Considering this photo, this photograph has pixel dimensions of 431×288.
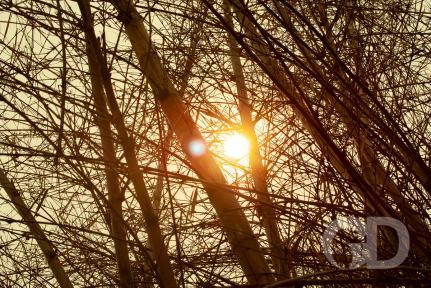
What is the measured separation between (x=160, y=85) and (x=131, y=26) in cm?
34

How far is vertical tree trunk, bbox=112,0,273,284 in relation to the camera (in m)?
1.68

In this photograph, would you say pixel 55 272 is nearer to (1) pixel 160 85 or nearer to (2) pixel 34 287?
(2) pixel 34 287

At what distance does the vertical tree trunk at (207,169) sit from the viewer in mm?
1678

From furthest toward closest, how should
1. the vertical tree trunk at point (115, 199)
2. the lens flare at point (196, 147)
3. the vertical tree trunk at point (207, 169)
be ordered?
the lens flare at point (196, 147)
the vertical tree trunk at point (207, 169)
the vertical tree trunk at point (115, 199)

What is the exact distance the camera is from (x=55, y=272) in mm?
2584

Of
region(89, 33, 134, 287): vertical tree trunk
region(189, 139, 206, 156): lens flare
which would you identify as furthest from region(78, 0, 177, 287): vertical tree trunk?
region(189, 139, 206, 156): lens flare

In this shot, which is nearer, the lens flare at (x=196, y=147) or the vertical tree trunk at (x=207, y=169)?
the vertical tree trunk at (x=207, y=169)

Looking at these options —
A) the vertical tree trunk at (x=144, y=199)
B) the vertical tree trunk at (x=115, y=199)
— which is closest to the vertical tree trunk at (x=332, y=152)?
the vertical tree trunk at (x=144, y=199)

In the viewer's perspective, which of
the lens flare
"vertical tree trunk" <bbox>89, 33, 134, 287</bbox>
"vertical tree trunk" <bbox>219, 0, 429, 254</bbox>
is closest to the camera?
"vertical tree trunk" <bbox>219, 0, 429, 254</bbox>

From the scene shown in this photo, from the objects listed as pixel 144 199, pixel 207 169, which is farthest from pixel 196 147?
pixel 144 199

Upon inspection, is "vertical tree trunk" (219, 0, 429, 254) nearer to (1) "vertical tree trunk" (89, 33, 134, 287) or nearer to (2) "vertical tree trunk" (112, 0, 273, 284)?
(2) "vertical tree trunk" (112, 0, 273, 284)

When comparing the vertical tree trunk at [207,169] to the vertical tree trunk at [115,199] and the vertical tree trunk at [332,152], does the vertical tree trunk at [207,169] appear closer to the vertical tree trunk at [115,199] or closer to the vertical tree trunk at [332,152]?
the vertical tree trunk at [115,199]

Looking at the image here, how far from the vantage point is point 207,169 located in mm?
1786

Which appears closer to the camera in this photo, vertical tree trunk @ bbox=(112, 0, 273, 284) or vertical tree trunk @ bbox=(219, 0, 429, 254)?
vertical tree trunk @ bbox=(219, 0, 429, 254)
